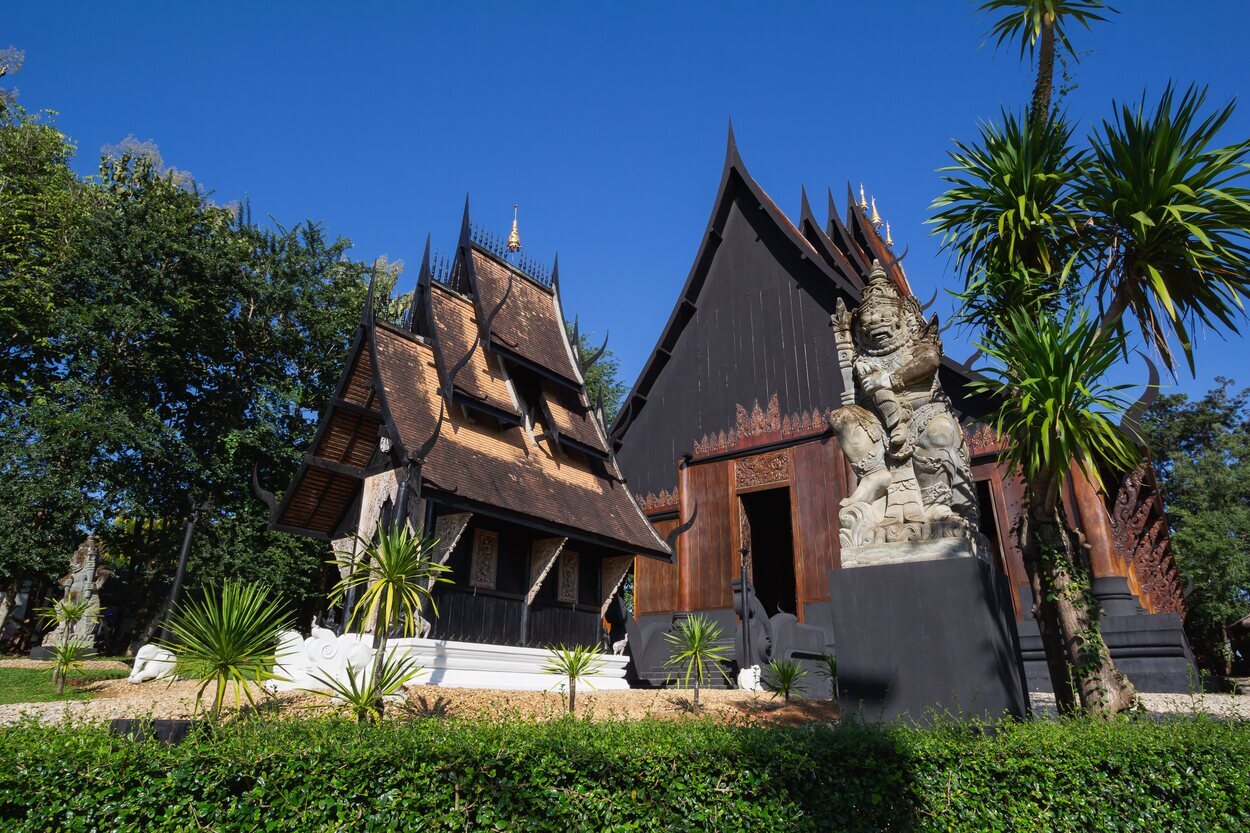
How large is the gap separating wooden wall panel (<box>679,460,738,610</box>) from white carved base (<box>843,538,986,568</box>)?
10.8 metres

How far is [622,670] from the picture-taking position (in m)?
13.6

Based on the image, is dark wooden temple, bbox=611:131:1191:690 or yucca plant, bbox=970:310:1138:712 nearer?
yucca plant, bbox=970:310:1138:712

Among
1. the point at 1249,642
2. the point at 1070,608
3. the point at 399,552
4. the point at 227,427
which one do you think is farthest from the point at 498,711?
the point at 1249,642

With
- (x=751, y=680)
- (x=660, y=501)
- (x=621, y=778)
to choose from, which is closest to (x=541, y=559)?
(x=751, y=680)

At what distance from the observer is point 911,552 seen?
645 centimetres

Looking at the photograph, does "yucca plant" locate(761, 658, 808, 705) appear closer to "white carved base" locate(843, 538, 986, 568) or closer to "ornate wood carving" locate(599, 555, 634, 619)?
"white carved base" locate(843, 538, 986, 568)

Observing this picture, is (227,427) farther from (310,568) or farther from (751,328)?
(751,328)

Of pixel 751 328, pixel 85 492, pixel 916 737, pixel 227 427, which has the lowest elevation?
pixel 916 737

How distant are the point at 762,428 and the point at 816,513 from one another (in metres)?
2.63

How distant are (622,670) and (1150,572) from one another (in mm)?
13838

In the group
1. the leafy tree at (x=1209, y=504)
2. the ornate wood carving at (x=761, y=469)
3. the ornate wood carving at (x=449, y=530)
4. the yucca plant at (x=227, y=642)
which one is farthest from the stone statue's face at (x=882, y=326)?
the leafy tree at (x=1209, y=504)

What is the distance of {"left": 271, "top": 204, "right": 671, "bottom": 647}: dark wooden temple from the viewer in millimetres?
11883

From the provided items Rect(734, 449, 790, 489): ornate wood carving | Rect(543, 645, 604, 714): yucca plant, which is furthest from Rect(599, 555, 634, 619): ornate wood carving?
Rect(734, 449, 790, 489): ornate wood carving

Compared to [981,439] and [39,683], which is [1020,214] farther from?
[39,683]
